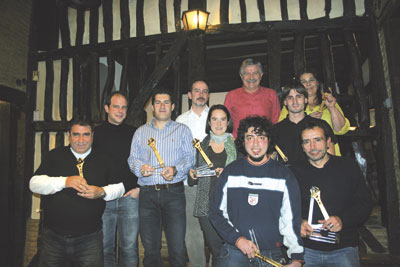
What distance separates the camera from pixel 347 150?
190 inches

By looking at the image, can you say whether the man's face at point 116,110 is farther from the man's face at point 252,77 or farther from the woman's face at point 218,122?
the man's face at point 252,77

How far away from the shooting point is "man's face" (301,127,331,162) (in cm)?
237

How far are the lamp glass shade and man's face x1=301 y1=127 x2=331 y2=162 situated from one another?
3.02m

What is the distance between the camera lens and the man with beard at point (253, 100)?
11.7ft

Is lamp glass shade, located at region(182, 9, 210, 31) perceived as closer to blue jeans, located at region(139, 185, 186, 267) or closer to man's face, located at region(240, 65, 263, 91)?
man's face, located at region(240, 65, 263, 91)

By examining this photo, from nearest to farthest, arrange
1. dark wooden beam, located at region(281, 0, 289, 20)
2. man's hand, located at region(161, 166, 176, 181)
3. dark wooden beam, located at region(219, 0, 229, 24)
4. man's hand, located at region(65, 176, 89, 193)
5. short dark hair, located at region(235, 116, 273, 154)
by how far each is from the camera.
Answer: short dark hair, located at region(235, 116, 273, 154)
man's hand, located at region(65, 176, 89, 193)
man's hand, located at region(161, 166, 176, 181)
dark wooden beam, located at region(281, 0, 289, 20)
dark wooden beam, located at region(219, 0, 229, 24)

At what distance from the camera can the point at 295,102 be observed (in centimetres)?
286

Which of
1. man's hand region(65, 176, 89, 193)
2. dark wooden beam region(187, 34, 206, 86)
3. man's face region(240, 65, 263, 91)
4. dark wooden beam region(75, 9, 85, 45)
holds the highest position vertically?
dark wooden beam region(75, 9, 85, 45)

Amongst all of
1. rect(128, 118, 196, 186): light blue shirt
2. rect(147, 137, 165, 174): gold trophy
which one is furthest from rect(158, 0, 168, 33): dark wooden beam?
rect(147, 137, 165, 174): gold trophy

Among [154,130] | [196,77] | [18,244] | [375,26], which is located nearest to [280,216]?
[154,130]

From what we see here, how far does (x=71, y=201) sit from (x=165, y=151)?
106 centimetres

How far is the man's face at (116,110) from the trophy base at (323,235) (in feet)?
7.89

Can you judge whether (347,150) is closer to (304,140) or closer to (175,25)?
(304,140)

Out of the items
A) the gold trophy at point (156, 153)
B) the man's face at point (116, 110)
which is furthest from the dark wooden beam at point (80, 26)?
the gold trophy at point (156, 153)
